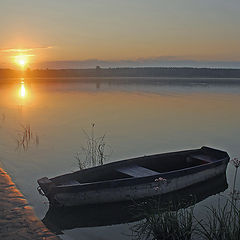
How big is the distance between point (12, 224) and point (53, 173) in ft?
19.2

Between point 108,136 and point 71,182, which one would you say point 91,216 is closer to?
point 71,182

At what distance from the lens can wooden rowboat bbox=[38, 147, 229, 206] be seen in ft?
28.3

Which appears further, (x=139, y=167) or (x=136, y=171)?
(x=139, y=167)

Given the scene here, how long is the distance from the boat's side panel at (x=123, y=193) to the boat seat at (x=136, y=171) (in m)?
0.71

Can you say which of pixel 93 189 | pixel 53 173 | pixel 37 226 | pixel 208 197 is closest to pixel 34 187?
pixel 53 173

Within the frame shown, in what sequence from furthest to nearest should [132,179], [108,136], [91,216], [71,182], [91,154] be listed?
1. [108,136]
2. [91,154]
3. [71,182]
4. [132,179]
5. [91,216]

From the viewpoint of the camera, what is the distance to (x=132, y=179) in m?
9.12

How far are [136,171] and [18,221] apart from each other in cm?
432

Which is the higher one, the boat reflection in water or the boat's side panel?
the boat's side panel

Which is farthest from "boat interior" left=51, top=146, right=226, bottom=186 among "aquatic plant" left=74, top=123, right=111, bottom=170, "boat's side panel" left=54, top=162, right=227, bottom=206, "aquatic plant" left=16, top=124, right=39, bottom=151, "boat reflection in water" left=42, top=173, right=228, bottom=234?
"aquatic plant" left=16, top=124, right=39, bottom=151

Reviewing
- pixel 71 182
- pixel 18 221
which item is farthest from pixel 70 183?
pixel 18 221

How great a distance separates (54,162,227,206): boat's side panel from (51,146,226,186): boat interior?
0.56 meters

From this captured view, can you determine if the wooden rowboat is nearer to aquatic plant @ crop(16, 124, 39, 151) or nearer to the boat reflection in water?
the boat reflection in water

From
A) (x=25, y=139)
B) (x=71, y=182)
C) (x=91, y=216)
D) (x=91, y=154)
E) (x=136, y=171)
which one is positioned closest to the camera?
(x=91, y=216)
